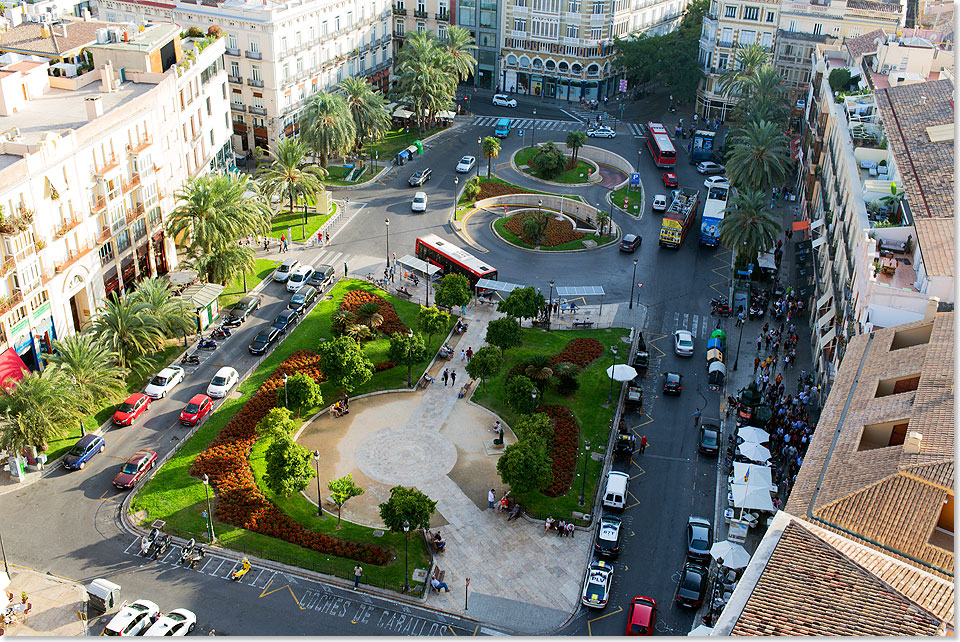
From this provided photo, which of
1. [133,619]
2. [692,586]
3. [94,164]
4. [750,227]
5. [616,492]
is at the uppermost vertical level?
[94,164]

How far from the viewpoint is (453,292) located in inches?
3036

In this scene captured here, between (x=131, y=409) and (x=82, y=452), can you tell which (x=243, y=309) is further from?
(x=82, y=452)

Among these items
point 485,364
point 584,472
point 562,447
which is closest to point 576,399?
point 562,447

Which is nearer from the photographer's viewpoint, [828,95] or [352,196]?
[828,95]

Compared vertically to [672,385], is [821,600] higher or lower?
higher

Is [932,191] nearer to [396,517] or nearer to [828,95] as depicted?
[828,95]

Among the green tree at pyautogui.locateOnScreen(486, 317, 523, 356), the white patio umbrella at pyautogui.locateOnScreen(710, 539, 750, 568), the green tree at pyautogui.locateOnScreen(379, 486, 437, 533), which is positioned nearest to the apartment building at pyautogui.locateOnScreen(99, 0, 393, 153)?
the green tree at pyautogui.locateOnScreen(486, 317, 523, 356)

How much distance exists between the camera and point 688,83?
13050cm

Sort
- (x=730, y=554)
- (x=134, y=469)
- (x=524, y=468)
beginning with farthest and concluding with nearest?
(x=134, y=469), (x=524, y=468), (x=730, y=554)

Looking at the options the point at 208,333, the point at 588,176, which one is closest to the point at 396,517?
the point at 208,333

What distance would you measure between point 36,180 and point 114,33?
28.0 meters

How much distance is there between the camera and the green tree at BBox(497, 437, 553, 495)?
55.6 m

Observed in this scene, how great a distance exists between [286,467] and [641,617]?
2240 cm

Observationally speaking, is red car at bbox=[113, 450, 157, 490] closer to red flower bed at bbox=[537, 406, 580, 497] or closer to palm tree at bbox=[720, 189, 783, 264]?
red flower bed at bbox=[537, 406, 580, 497]
